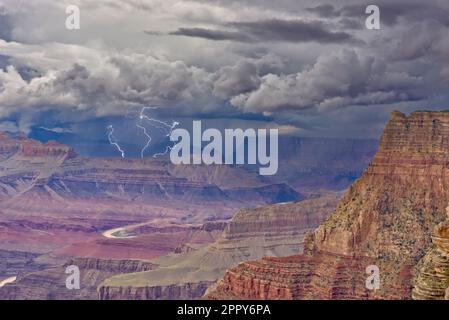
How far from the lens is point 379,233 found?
134 meters

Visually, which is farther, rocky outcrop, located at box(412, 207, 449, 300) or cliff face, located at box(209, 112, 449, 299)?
cliff face, located at box(209, 112, 449, 299)

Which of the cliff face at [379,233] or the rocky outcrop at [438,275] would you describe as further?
the cliff face at [379,233]

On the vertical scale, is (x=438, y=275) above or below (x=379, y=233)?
above

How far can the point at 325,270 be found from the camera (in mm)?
132875

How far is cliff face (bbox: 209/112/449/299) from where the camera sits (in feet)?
418

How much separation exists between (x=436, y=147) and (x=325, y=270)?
35.4 m

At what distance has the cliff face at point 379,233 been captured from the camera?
127375 mm

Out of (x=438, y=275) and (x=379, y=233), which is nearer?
(x=438, y=275)
